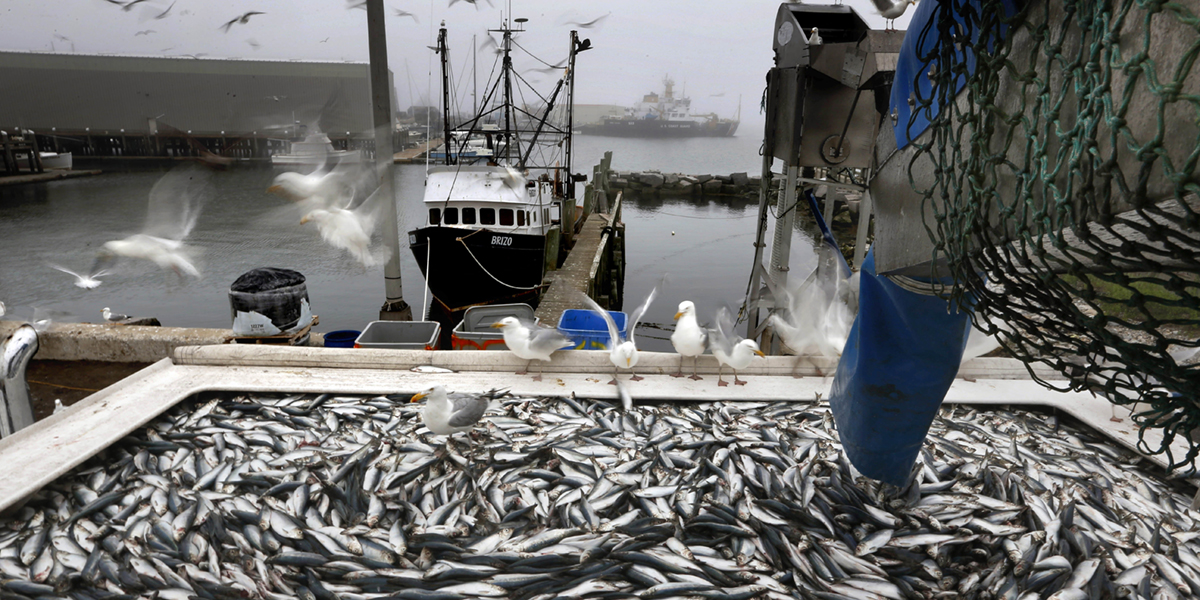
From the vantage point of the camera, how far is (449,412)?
449 cm

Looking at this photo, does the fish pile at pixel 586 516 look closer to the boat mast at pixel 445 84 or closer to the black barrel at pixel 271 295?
the black barrel at pixel 271 295

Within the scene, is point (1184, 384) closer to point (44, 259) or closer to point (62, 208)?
point (44, 259)

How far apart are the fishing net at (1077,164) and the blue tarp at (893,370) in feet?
2.74

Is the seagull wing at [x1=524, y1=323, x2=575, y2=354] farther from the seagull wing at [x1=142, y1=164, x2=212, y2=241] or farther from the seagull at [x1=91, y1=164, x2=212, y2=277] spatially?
the seagull wing at [x1=142, y1=164, x2=212, y2=241]

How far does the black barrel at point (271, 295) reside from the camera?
6.81 m

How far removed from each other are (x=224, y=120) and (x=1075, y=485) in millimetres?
44236

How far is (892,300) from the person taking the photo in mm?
2889

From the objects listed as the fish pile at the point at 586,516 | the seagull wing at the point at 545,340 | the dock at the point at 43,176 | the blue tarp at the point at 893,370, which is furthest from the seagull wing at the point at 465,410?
the dock at the point at 43,176

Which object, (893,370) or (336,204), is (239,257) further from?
(893,370)

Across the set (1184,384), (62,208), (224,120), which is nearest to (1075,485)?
(1184,384)

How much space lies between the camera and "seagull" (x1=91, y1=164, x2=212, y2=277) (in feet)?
23.1

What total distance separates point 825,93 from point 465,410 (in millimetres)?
5957

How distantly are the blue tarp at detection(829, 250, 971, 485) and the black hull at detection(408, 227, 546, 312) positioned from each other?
11.2m

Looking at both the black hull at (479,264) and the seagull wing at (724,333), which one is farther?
the black hull at (479,264)
